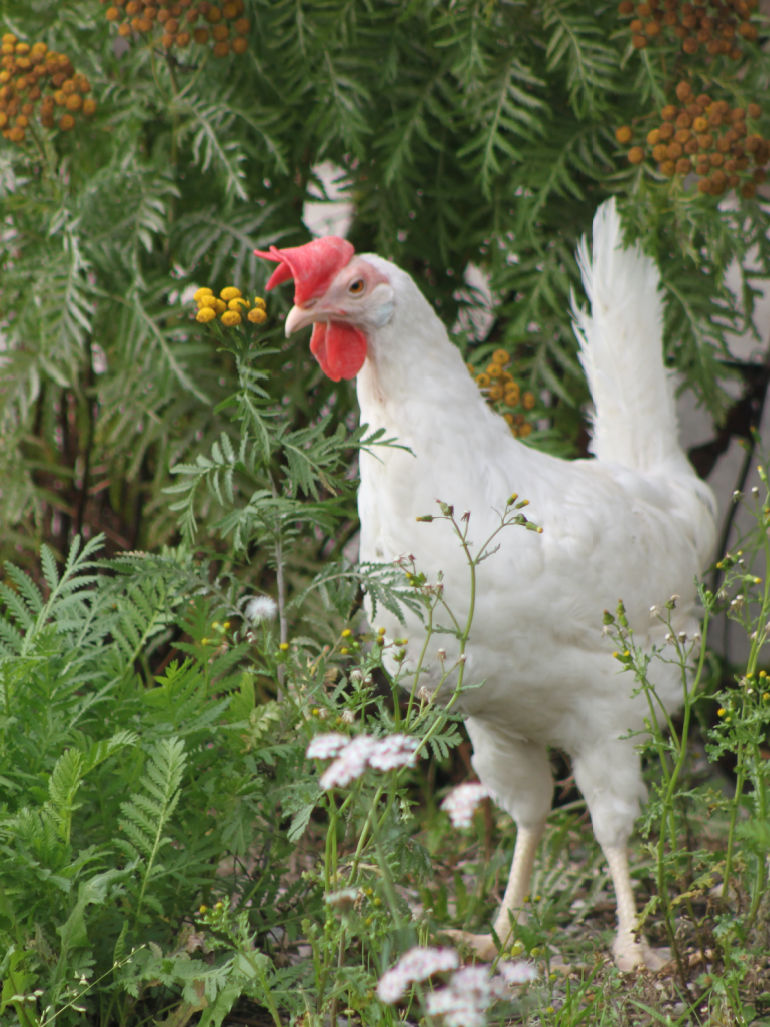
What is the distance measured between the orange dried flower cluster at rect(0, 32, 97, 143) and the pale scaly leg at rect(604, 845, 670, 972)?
6.02 ft

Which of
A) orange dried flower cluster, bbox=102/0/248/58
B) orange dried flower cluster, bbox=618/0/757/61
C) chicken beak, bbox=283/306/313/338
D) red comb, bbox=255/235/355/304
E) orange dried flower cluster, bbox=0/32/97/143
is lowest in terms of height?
chicken beak, bbox=283/306/313/338

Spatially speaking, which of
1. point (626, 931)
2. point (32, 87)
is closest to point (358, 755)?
point (626, 931)

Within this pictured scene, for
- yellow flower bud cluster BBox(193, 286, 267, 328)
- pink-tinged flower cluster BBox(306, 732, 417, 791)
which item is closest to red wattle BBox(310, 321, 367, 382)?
yellow flower bud cluster BBox(193, 286, 267, 328)

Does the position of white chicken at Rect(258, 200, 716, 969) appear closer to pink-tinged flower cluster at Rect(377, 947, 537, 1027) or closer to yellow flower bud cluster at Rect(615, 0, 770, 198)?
yellow flower bud cluster at Rect(615, 0, 770, 198)

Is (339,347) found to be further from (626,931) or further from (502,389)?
(626,931)

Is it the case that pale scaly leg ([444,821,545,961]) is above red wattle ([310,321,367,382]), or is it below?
below

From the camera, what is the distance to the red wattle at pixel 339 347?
189cm

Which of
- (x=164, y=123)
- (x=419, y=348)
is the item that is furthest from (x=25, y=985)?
(x=164, y=123)

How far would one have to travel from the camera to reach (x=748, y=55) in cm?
246

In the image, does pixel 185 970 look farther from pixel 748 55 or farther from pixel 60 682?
pixel 748 55

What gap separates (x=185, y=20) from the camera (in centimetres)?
238

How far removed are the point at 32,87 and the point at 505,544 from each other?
4.53ft

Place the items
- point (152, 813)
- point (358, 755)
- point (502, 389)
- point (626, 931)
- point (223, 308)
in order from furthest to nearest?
1. point (502, 389)
2. point (626, 931)
3. point (152, 813)
4. point (223, 308)
5. point (358, 755)

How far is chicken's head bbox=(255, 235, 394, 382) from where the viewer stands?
71.2 inches
